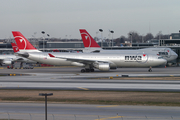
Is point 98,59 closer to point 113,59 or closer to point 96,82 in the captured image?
point 113,59

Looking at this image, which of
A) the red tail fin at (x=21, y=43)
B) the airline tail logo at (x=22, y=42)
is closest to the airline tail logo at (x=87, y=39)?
the red tail fin at (x=21, y=43)

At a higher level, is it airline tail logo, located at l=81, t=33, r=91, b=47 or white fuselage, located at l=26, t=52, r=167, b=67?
airline tail logo, located at l=81, t=33, r=91, b=47

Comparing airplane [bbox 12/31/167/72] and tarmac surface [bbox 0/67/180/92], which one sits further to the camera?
airplane [bbox 12/31/167/72]

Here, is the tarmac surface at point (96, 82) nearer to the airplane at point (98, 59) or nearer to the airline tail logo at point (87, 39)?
the airplane at point (98, 59)

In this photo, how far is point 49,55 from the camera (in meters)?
51.6

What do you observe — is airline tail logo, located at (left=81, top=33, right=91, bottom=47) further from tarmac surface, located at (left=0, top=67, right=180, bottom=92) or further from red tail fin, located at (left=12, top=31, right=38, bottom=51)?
tarmac surface, located at (left=0, top=67, right=180, bottom=92)

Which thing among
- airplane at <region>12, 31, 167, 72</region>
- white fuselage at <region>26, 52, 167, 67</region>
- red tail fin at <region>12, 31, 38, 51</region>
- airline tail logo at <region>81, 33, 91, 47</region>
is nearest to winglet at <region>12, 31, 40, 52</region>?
red tail fin at <region>12, 31, 38, 51</region>

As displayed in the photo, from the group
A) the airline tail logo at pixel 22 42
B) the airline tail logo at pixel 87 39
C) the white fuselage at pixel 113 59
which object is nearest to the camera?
the white fuselage at pixel 113 59

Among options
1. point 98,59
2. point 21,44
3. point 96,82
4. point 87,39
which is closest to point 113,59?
point 98,59

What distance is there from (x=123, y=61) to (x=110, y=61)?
9.46 feet

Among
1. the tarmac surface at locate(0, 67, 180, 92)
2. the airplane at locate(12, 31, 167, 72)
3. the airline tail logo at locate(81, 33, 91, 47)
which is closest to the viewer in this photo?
the tarmac surface at locate(0, 67, 180, 92)

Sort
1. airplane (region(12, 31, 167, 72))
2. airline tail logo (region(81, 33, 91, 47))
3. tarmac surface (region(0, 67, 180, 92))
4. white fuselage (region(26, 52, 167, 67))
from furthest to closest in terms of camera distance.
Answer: airline tail logo (region(81, 33, 91, 47)), white fuselage (region(26, 52, 167, 67)), airplane (region(12, 31, 167, 72)), tarmac surface (region(0, 67, 180, 92))

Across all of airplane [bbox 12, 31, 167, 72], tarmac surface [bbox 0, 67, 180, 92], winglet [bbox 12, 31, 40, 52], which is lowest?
tarmac surface [bbox 0, 67, 180, 92]

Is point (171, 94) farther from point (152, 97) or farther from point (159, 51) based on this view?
point (159, 51)
